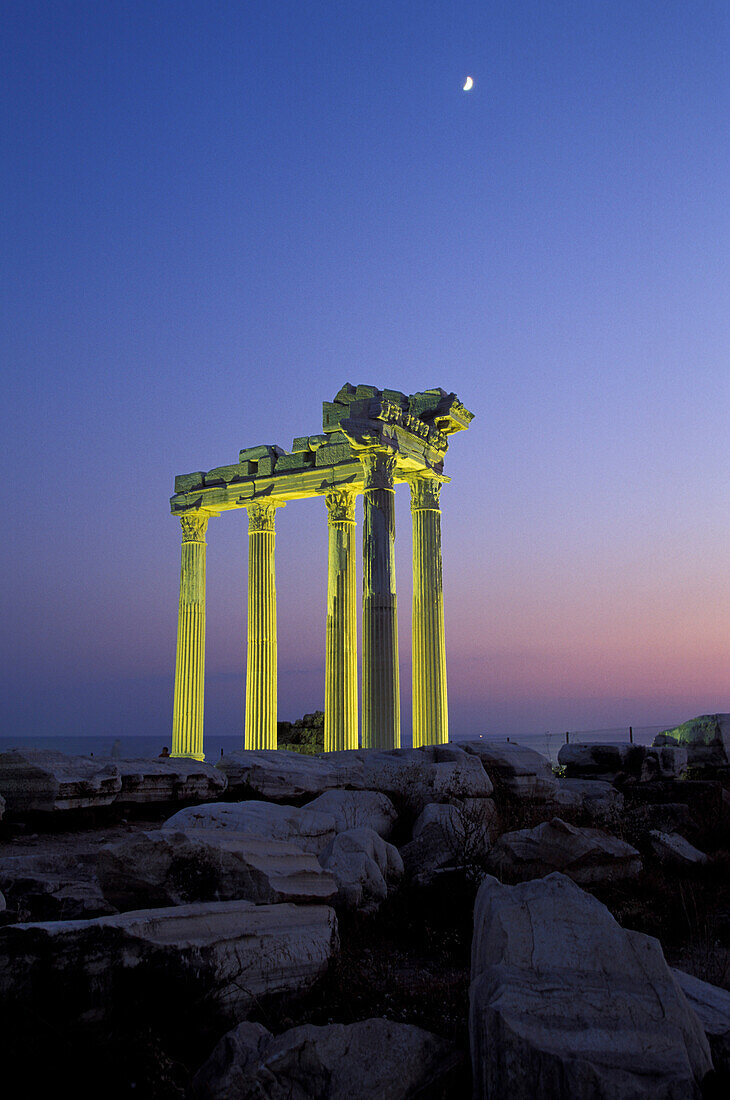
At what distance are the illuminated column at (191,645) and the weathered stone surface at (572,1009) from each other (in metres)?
23.6

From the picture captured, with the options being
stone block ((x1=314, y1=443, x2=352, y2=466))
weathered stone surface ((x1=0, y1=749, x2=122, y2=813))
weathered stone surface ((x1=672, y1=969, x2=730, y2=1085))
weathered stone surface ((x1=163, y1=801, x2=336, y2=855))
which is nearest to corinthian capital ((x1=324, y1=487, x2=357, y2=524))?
stone block ((x1=314, y1=443, x2=352, y2=466))

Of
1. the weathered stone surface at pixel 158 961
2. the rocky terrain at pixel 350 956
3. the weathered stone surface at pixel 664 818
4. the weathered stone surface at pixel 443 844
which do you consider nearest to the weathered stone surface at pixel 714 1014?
the rocky terrain at pixel 350 956

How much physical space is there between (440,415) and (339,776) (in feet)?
44.2

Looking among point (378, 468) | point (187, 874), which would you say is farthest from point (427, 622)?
point (187, 874)

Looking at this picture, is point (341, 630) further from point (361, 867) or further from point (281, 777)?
point (361, 867)

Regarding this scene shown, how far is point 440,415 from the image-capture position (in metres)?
23.1

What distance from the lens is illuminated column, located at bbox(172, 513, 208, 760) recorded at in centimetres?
2702

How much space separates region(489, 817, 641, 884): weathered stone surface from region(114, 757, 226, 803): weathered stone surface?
4599 millimetres

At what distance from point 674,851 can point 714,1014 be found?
5.46 m

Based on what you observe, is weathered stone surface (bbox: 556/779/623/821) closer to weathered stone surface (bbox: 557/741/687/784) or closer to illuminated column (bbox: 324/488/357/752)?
weathered stone surface (bbox: 557/741/687/784)

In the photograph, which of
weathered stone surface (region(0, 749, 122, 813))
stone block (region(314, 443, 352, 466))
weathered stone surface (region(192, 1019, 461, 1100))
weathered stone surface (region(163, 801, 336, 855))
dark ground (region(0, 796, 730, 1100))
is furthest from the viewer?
stone block (region(314, 443, 352, 466))

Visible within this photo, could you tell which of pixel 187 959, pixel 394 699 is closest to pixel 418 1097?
pixel 187 959

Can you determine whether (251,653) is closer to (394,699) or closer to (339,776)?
(394,699)

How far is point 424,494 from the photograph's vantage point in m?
23.6
